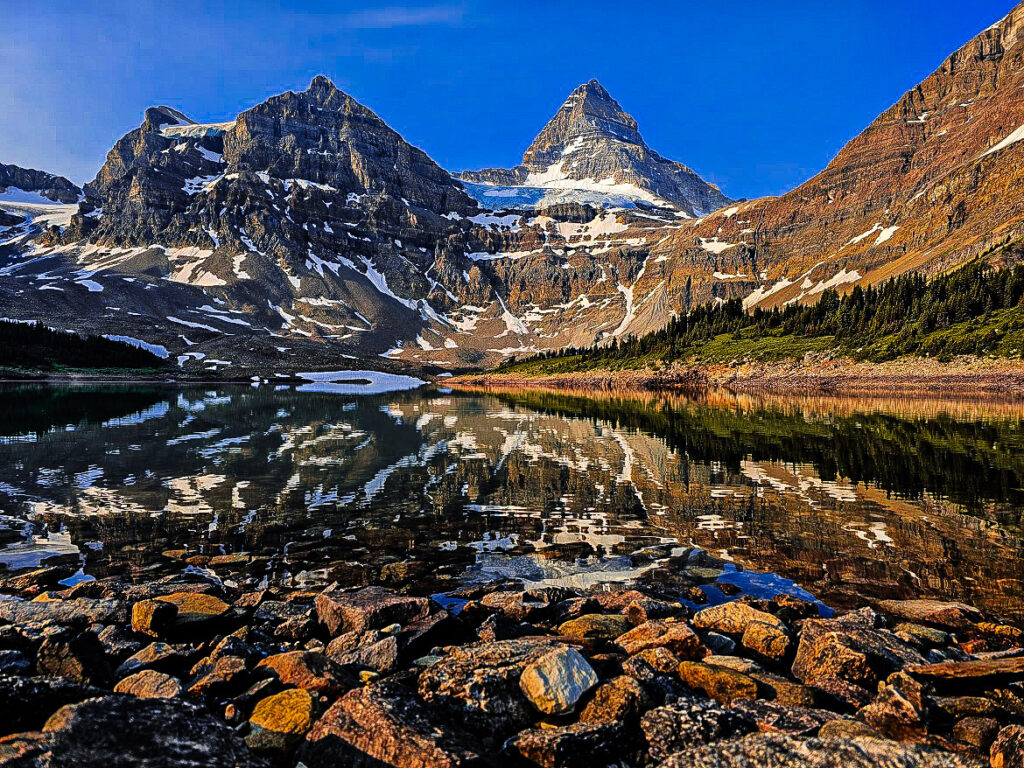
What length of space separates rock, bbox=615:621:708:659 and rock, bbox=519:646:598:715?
159cm

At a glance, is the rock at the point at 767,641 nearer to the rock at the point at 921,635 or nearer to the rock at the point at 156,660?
the rock at the point at 921,635

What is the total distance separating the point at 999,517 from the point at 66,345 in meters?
210

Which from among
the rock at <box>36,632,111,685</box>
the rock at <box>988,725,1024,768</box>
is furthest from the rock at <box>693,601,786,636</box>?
the rock at <box>36,632,111,685</box>

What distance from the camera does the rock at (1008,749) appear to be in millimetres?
4766

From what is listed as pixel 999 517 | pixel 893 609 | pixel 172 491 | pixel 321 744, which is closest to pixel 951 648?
pixel 893 609

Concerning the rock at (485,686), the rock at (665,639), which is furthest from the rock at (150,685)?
the rock at (665,639)

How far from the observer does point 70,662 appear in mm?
6352

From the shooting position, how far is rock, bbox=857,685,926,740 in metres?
5.49

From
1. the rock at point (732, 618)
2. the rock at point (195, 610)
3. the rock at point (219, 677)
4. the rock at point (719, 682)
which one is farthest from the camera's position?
the rock at point (195, 610)

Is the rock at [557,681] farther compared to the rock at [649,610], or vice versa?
the rock at [649,610]

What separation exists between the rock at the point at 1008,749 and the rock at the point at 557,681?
3691 millimetres

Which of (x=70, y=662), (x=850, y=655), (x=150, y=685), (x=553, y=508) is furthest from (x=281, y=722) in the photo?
(x=553, y=508)

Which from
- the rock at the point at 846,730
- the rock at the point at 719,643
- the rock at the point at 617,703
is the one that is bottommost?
the rock at the point at 719,643

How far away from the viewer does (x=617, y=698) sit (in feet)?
→ 19.2
